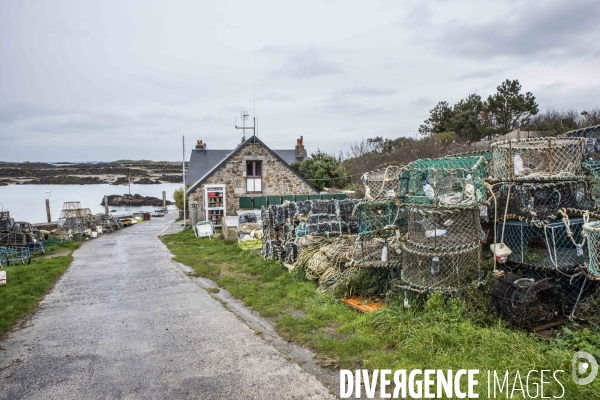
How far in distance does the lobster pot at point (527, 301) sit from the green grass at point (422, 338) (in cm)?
17

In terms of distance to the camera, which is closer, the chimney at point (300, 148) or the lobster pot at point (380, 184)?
the lobster pot at point (380, 184)

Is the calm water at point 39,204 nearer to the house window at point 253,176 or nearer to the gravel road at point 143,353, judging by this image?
the house window at point 253,176

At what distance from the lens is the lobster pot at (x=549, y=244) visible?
5270 mm

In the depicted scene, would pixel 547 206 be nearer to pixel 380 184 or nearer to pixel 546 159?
pixel 546 159

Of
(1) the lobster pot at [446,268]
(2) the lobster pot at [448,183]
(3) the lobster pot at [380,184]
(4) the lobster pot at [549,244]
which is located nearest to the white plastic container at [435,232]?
(1) the lobster pot at [446,268]

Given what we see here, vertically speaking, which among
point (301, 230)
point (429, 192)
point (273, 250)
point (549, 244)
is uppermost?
point (429, 192)

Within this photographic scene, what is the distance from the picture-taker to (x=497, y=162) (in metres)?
6.08

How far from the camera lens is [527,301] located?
476cm

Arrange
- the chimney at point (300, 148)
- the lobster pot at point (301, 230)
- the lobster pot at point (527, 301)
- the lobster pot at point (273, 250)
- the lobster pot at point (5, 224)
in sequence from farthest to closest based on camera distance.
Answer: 1. the chimney at point (300, 148)
2. the lobster pot at point (5, 224)
3. the lobster pot at point (273, 250)
4. the lobster pot at point (301, 230)
5. the lobster pot at point (527, 301)

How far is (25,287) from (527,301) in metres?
9.85

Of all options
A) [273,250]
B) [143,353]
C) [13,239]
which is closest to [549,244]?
[143,353]

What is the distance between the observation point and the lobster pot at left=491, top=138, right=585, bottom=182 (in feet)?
18.4

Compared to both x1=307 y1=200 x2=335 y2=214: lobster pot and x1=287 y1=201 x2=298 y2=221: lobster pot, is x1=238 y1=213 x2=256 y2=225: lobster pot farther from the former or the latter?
x1=307 y1=200 x2=335 y2=214: lobster pot

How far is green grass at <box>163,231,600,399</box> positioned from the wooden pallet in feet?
0.43
